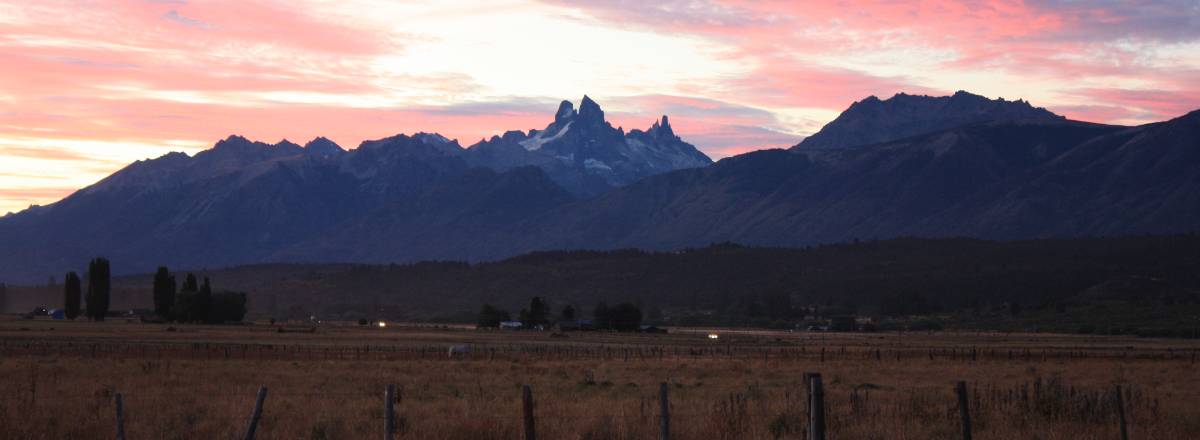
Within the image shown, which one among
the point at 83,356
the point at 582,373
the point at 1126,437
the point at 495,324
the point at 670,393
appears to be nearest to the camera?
the point at 1126,437

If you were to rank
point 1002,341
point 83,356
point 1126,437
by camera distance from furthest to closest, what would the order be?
→ point 1002,341, point 83,356, point 1126,437

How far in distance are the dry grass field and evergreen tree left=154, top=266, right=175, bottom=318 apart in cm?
8442

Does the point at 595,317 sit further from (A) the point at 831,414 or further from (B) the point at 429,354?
(A) the point at 831,414

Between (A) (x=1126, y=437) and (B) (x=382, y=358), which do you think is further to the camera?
(B) (x=382, y=358)

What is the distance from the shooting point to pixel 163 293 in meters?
155

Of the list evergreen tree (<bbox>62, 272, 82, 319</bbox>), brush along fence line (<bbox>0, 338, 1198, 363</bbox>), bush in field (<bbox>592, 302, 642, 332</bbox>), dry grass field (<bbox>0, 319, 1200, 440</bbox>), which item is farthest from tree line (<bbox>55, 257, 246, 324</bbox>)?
dry grass field (<bbox>0, 319, 1200, 440</bbox>)

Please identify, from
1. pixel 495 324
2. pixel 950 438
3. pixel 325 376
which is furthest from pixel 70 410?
pixel 495 324

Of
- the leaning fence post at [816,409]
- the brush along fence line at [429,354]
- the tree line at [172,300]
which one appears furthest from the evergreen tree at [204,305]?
the leaning fence post at [816,409]

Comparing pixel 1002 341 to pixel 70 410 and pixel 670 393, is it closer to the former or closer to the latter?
pixel 670 393

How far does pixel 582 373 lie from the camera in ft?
177

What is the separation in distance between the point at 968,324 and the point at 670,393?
134 meters

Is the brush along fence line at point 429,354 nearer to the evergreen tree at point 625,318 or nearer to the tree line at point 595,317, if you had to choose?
the evergreen tree at point 625,318

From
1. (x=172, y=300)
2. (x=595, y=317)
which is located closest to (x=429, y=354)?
(x=595, y=317)

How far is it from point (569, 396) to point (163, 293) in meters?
127
